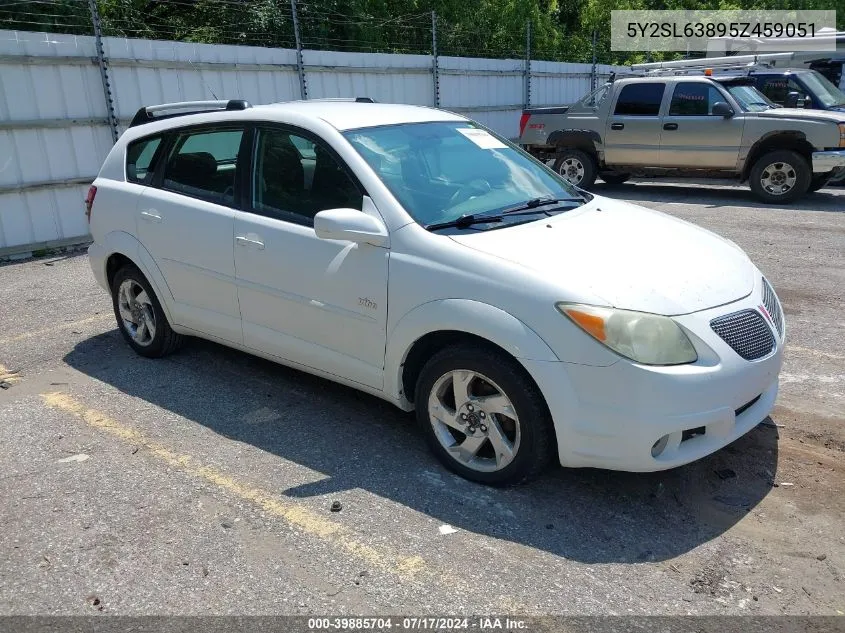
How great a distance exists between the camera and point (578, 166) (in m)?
13.3

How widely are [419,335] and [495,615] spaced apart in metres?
1.35

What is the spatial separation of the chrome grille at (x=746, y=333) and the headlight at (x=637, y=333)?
0.23m

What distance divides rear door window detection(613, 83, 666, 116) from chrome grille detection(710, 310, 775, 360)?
31.7ft

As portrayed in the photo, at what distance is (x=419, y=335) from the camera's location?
3580 mm

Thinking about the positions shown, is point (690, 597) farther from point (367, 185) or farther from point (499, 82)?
point (499, 82)

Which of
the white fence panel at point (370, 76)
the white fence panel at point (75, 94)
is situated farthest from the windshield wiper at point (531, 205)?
the white fence panel at point (370, 76)

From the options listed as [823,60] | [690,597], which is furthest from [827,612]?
[823,60]

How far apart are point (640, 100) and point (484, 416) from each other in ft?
34.2

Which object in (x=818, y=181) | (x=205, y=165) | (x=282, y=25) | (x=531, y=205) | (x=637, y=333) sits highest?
(x=282, y=25)

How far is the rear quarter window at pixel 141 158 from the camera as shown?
5.13 meters

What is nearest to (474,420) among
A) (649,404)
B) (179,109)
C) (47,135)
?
(649,404)

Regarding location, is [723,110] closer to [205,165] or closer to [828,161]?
[828,161]

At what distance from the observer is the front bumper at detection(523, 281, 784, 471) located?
3.07 metres

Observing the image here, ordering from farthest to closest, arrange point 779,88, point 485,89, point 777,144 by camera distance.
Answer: point 485,89, point 779,88, point 777,144
